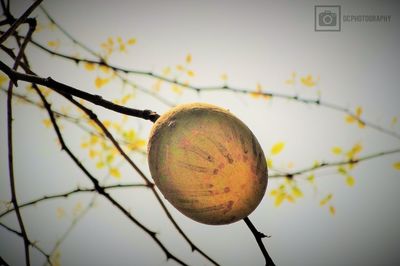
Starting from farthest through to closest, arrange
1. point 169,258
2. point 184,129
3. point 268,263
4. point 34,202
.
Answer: point 34,202 < point 169,258 < point 184,129 < point 268,263

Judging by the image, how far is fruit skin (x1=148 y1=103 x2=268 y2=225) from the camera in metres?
0.80

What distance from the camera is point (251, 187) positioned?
0.84 meters

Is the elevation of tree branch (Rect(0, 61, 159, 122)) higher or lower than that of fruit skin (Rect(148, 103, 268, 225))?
higher

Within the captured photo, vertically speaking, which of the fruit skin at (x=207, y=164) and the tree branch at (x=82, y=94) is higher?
the tree branch at (x=82, y=94)

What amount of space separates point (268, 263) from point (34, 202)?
1.13m

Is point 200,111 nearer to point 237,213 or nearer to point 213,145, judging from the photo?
point 213,145

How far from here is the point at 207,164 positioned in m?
0.79

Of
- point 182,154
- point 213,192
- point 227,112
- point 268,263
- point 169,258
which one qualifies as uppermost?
point 227,112

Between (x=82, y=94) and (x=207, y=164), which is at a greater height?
(x=82, y=94)

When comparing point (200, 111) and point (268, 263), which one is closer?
point (268, 263)

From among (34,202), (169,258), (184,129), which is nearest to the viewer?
(184,129)

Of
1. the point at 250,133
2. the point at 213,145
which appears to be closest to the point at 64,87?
the point at 213,145

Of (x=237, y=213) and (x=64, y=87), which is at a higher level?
(x=64, y=87)

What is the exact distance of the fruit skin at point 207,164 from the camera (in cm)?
80
